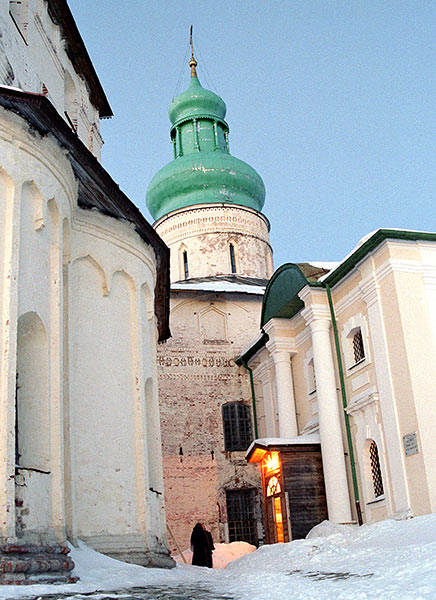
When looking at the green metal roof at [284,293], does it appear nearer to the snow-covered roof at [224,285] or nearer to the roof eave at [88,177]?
the snow-covered roof at [224,285]

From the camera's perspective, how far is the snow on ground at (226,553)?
1782 cm

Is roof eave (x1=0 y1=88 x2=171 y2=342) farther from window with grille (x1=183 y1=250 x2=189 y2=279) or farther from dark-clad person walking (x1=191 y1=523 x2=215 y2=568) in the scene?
window with grille (x1=183 y1=250 x2=189 y2=279)

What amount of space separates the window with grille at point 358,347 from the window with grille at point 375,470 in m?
1.96

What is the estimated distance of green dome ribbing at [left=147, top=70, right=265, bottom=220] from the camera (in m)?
27.1

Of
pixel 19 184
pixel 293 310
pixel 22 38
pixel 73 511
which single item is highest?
pixel 22 38

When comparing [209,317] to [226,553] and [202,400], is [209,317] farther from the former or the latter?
[226,553]

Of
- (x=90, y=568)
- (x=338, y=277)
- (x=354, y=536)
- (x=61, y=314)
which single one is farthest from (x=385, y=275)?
(x=90, y=568)

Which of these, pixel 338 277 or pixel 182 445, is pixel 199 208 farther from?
pixel 338 277

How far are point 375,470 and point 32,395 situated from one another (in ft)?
31.1

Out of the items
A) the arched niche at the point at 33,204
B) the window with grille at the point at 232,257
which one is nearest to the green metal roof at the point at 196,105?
the window with grille at the point at 232,257

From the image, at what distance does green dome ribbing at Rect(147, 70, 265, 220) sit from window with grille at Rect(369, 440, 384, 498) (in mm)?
13252

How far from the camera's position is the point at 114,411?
10.7 m

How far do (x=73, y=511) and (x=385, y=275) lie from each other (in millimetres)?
8401

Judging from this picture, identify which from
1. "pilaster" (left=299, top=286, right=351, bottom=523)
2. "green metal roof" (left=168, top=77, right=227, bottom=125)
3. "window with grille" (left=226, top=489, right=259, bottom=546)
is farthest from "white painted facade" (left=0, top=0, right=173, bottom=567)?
"green metal roof" (left=168, top=77, right=227, bottom=125)
